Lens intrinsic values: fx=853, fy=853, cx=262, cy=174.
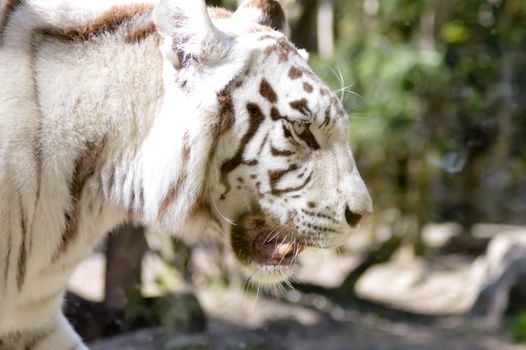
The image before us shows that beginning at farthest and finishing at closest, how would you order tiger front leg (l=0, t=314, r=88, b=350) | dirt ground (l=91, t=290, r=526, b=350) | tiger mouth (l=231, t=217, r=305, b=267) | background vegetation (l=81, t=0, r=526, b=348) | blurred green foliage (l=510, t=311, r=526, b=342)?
background vegetation (l=81, t=0, r=526, b=348) → blurred green foliage (l=510, t=311, r=526, b=342) → dirt ground (l=91, t=290, r=526, b=350) → tiger front leg (l=0, t=314, r=88, b=350) → tiger mouth (l=231, t=217, r=305, b=267)

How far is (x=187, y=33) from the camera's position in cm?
230

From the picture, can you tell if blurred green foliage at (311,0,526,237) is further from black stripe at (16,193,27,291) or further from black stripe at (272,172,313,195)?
black stripe at (16,193,27,291)

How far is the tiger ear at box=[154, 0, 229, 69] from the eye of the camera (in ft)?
7.46

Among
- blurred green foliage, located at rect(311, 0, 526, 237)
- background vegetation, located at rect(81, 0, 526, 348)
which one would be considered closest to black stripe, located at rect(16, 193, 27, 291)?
background vegetation, located at rect(81, 0, 526, 348)

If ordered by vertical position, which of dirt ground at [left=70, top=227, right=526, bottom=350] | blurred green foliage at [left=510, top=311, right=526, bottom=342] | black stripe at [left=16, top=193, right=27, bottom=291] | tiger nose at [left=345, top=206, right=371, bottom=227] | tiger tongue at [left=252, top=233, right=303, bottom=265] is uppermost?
tiger nose at [left=345, top=206, right=371, bottom=227]

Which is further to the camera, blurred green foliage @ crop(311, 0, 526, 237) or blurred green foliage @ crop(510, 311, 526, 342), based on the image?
blurred green foliage @ crop(311, 0, 526, 237)

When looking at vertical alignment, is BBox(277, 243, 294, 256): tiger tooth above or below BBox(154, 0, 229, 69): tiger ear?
below

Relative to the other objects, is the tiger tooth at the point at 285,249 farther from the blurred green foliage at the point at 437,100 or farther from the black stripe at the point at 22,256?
the blurred green foliage at the point at 437,100

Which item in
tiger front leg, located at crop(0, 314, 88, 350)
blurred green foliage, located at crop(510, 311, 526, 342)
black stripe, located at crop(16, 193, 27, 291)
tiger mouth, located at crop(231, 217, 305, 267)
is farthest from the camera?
blurred green foliage, located at crop(510, 311, 526, 342)

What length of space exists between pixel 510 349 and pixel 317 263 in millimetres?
3295

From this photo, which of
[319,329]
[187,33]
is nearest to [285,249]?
[187,33]

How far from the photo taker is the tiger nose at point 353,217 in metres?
2.44

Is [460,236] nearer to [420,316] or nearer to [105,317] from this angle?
[420,316]

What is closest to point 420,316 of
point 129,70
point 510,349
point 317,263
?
point 510,349
